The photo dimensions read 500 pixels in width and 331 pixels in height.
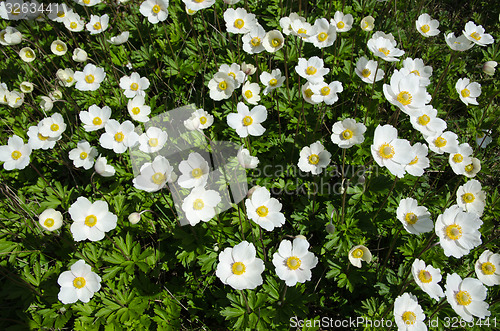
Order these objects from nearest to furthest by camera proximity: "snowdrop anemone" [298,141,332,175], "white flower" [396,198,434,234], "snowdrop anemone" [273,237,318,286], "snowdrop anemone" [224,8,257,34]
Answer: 1. "snowdrop anemone" [273,237,318,286]
2. "white flower" [396,198,434,234]
3. "snowdrop anemone" [298,141,332,175]
4. "snowdrop anemone" [224,8,257,34]

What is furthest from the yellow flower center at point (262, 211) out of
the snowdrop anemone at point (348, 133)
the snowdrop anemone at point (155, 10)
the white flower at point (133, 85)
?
the snowdrop anemone at point (155, 10)

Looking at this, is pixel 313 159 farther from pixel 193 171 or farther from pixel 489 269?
pixel 489 269

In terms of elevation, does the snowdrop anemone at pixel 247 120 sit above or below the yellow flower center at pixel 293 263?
above

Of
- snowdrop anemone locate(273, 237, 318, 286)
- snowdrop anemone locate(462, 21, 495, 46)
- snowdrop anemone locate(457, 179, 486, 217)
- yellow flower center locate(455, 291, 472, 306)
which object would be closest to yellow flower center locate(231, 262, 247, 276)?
snowdrop anemone locate(273, 237, 318, 286)

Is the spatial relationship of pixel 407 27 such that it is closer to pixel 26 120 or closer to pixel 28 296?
pixel 26 120

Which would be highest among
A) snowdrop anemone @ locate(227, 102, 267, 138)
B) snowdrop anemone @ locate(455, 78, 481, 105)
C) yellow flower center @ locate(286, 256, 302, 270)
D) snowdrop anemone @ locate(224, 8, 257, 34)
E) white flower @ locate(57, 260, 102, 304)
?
snowdrop anemone @ locate(224, 8, 257, 34)

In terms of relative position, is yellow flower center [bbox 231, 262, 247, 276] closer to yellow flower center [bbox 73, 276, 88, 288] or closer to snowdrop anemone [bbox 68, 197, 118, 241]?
snowdrop anemone [bbox 68, 197, 118, 241]

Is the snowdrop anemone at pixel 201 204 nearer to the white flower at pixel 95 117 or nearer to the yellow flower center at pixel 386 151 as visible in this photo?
the yellow flower center at pixel 386 151
